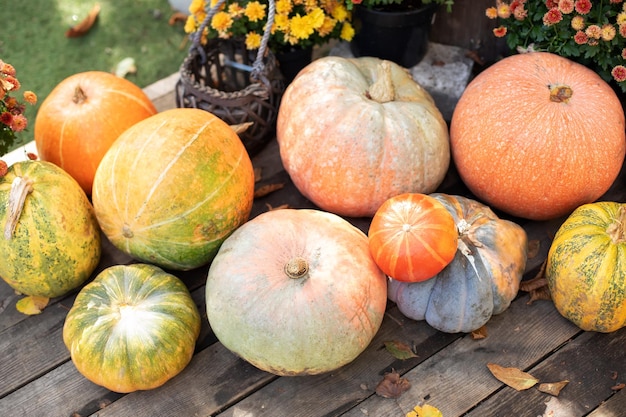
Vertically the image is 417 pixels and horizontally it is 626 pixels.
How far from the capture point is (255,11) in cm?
264

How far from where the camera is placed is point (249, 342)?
1.94m

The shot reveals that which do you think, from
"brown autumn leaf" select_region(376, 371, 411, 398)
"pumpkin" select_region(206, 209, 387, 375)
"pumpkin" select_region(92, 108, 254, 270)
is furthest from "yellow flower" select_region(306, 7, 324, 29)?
"brown autumn leaf" select_region(376, 371, 411, 398)

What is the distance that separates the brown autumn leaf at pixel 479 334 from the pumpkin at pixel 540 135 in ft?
1.78

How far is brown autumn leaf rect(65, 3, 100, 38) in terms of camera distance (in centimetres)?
380

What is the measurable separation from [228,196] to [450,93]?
51.2 inches

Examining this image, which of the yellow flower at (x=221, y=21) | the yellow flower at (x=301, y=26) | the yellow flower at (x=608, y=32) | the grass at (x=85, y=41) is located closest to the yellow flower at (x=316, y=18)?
the yellow flower at (x=301, y=26)

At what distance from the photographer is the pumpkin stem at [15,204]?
2041 mm

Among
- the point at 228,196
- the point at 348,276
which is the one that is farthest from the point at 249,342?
the point at 228,196

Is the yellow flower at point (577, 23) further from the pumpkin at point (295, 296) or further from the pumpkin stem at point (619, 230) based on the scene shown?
the pumpkin at point (295, 296)

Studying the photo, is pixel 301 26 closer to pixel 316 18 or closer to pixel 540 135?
pixel 316 18

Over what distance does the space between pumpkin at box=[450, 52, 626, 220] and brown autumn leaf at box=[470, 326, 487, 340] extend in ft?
1.78

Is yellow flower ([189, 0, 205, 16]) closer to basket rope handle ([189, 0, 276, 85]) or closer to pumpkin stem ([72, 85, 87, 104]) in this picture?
basket rope handle ([189, 0, 276, 85])

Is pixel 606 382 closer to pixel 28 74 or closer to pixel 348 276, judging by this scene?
pixel 348 276

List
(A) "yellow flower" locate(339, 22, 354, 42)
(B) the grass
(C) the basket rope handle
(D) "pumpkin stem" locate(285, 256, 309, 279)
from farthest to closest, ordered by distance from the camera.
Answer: (B) the grass
(A) "yellow flower" locate(339, 22, 354, 42)
(C) the basket rope handle
(D) "pumpkin stem" locate(285, 256, 309, 279)
